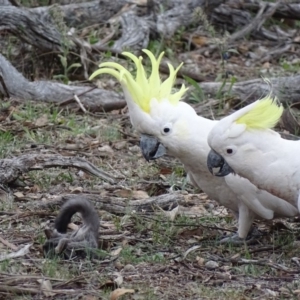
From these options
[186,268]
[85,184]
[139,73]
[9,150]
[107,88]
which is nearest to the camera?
[186,268]

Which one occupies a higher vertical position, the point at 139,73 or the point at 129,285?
the point at 139,73

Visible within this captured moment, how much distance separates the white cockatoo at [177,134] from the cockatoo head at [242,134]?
181mm

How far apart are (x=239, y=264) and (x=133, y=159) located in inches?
73.2

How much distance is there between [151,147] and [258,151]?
570 mm

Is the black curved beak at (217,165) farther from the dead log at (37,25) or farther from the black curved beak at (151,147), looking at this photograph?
the dead log at (37,25)

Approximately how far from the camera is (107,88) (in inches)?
264

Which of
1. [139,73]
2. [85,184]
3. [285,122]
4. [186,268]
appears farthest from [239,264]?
[285,122]

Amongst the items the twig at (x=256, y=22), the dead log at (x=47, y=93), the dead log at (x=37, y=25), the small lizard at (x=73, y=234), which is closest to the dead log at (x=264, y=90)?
the dead log at (x=47, y=93)

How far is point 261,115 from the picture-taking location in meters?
3.52

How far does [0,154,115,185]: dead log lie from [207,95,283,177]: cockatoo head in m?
1.34

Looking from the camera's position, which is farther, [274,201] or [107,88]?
[107,88]

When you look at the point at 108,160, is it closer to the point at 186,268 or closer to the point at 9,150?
the point at 9,150

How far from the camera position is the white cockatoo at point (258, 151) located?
11.5ft

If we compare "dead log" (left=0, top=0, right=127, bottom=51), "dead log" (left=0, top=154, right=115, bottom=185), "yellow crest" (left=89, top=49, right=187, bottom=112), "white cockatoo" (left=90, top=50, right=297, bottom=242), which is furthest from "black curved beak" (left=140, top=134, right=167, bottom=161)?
"dead log" (left=0, top=0, right=127, bottom=51)
